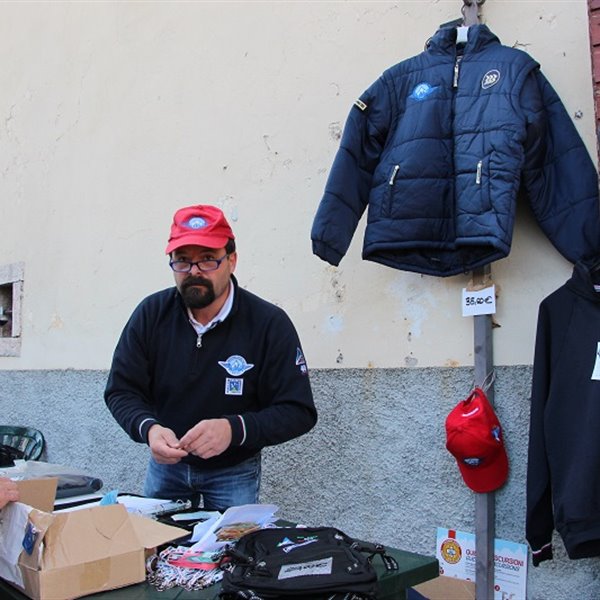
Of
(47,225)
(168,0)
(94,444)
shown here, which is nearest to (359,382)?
(94,444)

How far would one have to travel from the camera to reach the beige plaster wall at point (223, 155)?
3297 millimetres

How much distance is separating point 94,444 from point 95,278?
3.82 feet

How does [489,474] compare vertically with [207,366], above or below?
below

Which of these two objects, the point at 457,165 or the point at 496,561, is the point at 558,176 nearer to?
the point at 457,165

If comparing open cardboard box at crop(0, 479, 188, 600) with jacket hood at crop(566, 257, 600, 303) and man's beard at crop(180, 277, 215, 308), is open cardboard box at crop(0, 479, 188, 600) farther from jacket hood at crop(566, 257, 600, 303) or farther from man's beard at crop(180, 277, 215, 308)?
jacket hood at crop(566, 257, 600, 303)

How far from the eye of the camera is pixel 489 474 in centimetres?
308

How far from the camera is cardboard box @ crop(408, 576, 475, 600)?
3.18 metres

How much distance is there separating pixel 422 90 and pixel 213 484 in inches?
72.6

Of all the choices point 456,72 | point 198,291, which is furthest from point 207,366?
point 456,72

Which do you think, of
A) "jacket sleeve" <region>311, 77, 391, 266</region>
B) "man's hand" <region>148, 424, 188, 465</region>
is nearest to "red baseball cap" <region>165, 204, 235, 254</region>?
"jacket sleeve" <region>311, 77, 391, 266</region>

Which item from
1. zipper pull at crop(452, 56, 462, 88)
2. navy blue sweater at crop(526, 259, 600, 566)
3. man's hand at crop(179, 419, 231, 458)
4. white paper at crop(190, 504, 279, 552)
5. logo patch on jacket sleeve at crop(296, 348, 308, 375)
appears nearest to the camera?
white paper at crop(190, 504, 279, 552)

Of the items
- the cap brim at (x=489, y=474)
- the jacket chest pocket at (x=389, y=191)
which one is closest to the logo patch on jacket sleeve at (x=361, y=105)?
the jacket chest pocket at (x=389, y=191)

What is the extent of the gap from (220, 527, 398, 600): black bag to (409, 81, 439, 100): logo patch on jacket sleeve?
6.50 feet

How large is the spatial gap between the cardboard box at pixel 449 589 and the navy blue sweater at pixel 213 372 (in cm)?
106
